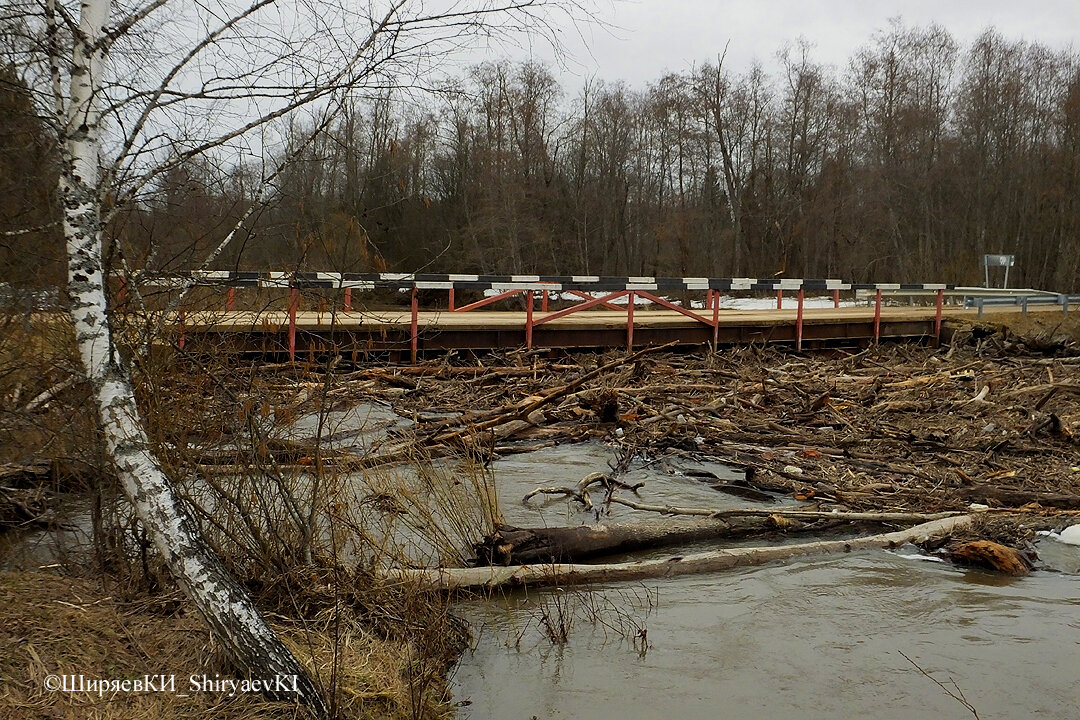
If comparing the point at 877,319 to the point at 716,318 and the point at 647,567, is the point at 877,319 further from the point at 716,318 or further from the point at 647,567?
the point at 647,567

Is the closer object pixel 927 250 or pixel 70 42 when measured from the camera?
pixel 70 42

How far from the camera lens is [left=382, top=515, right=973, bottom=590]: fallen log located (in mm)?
5934

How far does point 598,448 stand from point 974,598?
17.7ft

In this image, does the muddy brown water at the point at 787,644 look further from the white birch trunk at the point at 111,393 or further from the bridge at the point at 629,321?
the bridge at the point at 629,321

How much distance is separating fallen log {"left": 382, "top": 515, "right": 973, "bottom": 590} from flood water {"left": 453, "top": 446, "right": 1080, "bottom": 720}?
10 centimetres

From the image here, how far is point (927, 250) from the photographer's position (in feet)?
127

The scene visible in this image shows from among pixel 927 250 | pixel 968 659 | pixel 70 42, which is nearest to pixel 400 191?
pixel 70 42

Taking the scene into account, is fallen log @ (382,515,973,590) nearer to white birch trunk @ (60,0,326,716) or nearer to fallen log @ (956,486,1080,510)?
fallen log @ (956,486,1080,510)

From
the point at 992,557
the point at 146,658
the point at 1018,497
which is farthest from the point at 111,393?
the point at 1018,497

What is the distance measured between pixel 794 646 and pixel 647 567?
1258 millimetres

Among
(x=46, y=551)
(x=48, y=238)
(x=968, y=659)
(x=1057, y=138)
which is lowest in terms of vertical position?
(x=968, y=659)

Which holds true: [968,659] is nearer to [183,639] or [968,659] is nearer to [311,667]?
[311,667]

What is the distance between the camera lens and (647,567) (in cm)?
679

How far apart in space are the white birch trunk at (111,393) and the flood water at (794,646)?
1650 mm
